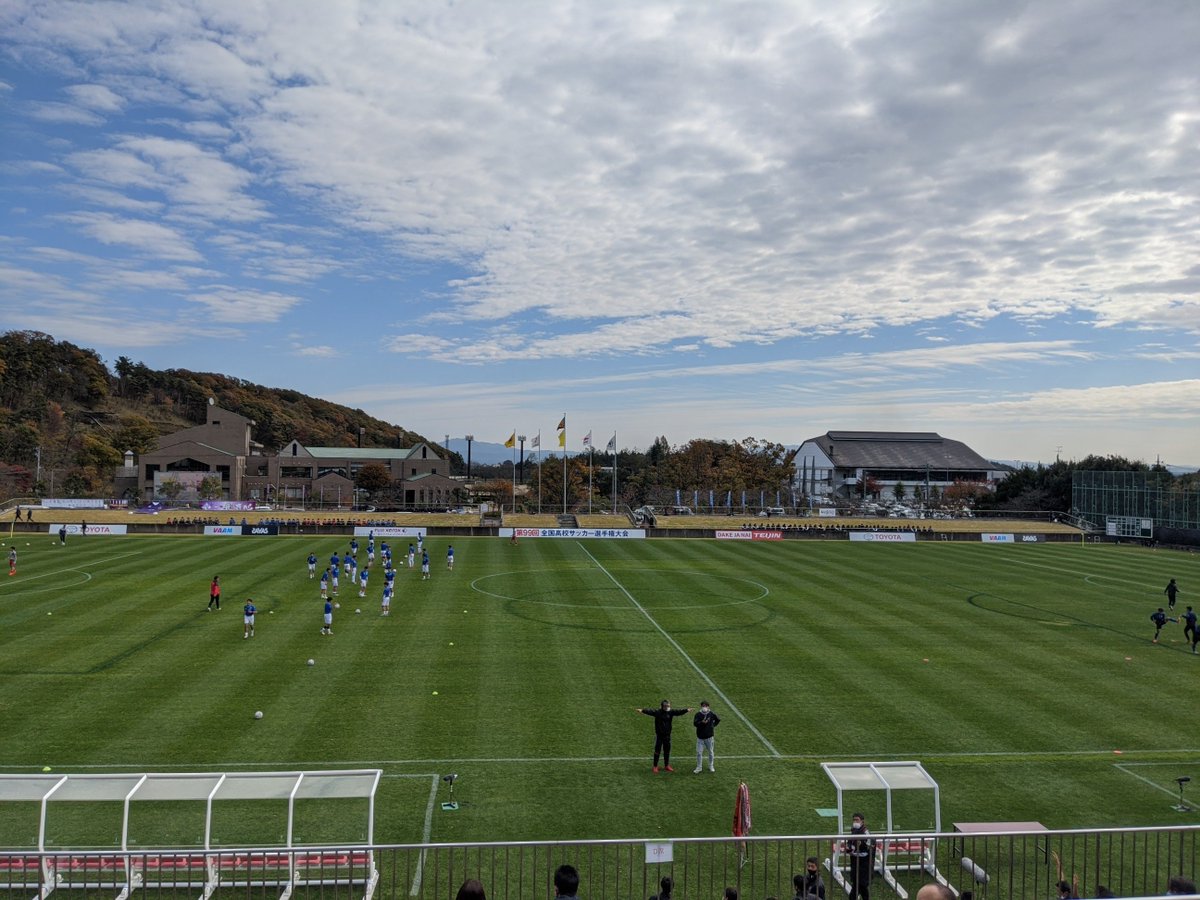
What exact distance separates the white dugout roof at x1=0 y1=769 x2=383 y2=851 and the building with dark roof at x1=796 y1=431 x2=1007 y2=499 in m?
131

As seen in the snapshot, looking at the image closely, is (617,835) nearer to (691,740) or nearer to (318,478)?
(691,740)

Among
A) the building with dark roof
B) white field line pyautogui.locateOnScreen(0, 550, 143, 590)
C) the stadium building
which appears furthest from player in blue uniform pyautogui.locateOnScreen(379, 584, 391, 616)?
the building with dark roof

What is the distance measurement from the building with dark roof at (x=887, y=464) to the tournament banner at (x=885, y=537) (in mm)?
71064

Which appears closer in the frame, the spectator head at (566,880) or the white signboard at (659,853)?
the spectator head at (566,880)

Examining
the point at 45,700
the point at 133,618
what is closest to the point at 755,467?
the point at 133,618

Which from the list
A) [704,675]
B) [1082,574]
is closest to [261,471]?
[1082,574]

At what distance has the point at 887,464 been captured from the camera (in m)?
142

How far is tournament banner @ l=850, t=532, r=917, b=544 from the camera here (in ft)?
209

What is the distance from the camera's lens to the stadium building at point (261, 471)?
101125 millimetres

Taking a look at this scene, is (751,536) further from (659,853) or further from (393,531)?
(659,853)

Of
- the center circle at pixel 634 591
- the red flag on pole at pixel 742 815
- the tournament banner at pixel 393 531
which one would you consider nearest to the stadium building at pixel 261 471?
the tournament banner at pixel 393 531

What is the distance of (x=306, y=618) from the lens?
92.7ft

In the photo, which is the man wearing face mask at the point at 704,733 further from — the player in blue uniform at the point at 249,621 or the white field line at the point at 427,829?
the player in blue uniform at the point at 249,621

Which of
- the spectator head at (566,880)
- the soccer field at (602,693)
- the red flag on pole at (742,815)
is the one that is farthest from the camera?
the soccer field at (602,693)
